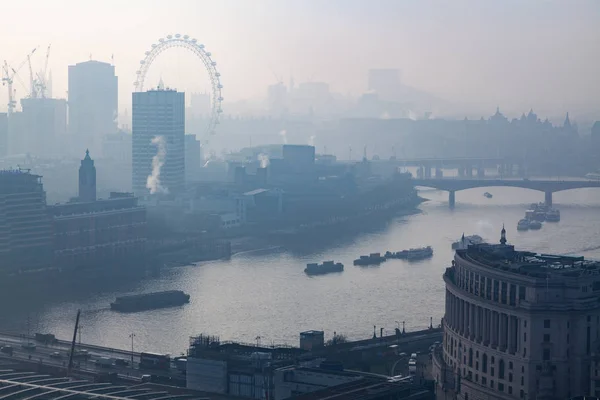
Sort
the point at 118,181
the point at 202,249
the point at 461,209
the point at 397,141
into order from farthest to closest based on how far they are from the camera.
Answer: the point at 397,141
the point at 118,181
the point at 461,209
the point at 202,249

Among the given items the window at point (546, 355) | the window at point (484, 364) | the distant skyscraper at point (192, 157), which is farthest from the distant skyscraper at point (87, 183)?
the window at point (546, 355)

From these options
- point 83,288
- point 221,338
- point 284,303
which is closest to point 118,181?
point 83,288

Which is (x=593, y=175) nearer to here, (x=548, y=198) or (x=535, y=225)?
(x=548, y=198)

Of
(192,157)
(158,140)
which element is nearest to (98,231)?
(158,140)

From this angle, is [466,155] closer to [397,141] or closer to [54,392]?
[397,141]

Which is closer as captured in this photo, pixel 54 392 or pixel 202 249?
pixel 54 392

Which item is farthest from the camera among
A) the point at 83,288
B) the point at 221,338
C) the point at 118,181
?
the point at 118,181
